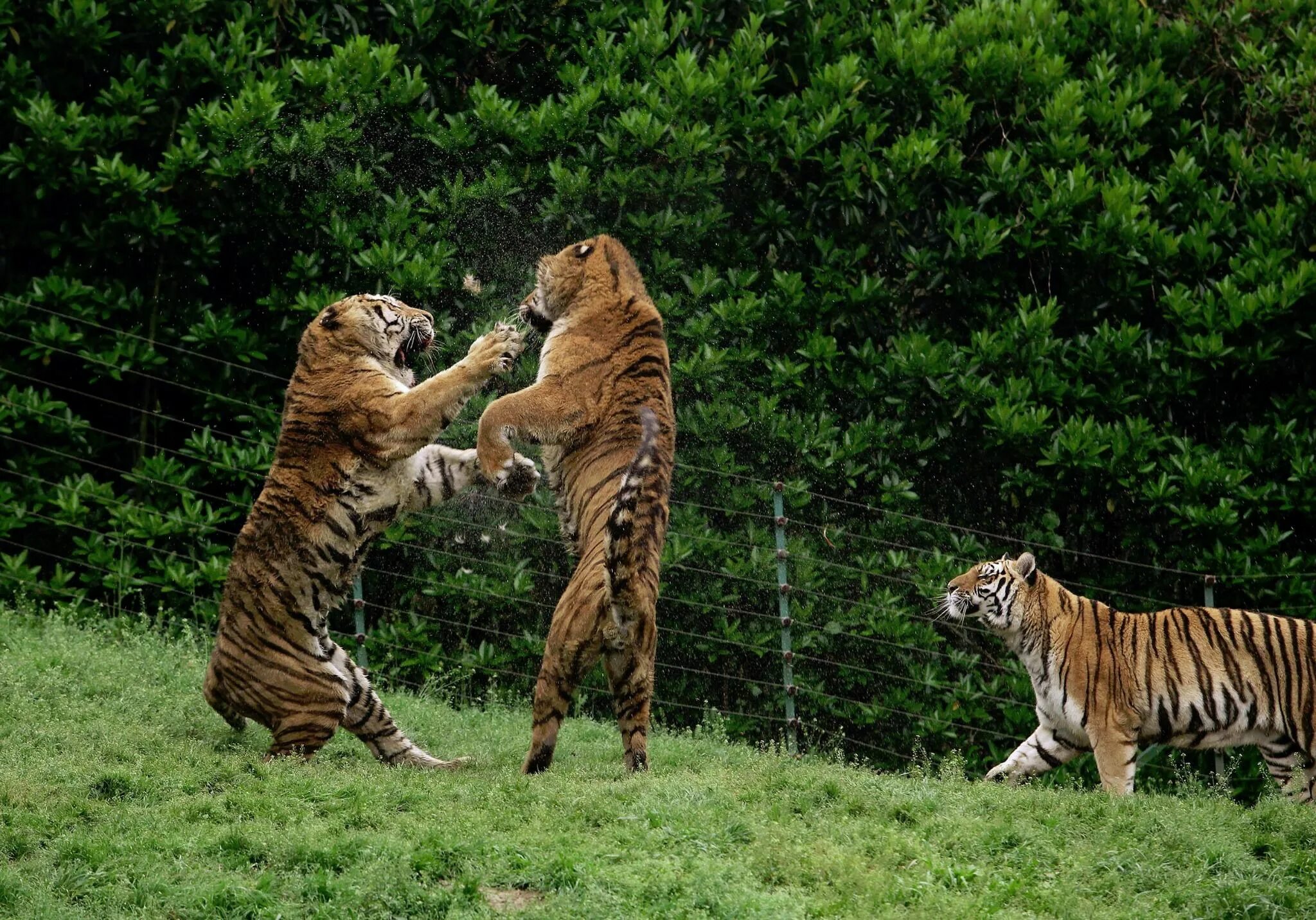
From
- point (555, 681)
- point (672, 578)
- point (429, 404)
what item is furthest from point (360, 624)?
point (555, 681)

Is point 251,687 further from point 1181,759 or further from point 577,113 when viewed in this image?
point 1181,759

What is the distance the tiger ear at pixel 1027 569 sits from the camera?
799cm

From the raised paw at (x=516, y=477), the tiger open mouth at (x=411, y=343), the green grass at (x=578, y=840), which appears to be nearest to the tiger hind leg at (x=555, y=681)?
the green grass at (x=578, y=840)

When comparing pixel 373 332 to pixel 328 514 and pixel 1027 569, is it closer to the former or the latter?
pixel 328 514

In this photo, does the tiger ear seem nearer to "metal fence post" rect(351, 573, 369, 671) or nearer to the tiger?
the tiger

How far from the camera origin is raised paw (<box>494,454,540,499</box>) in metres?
6.94

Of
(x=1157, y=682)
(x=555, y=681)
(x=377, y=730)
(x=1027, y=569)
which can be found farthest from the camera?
(x=1027, y=569)

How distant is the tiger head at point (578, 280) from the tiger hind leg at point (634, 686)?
1.61 m

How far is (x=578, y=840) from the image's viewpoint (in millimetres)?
5598

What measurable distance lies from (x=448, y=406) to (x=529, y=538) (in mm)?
2534

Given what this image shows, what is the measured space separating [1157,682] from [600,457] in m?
2.95

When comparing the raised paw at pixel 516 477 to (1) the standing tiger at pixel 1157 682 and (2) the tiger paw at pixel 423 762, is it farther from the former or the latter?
(1) the standing tiger at pixel 1157 682

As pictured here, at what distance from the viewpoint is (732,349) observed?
932 cm

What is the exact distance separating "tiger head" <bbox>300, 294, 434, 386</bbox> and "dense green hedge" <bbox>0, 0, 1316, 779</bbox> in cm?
173
